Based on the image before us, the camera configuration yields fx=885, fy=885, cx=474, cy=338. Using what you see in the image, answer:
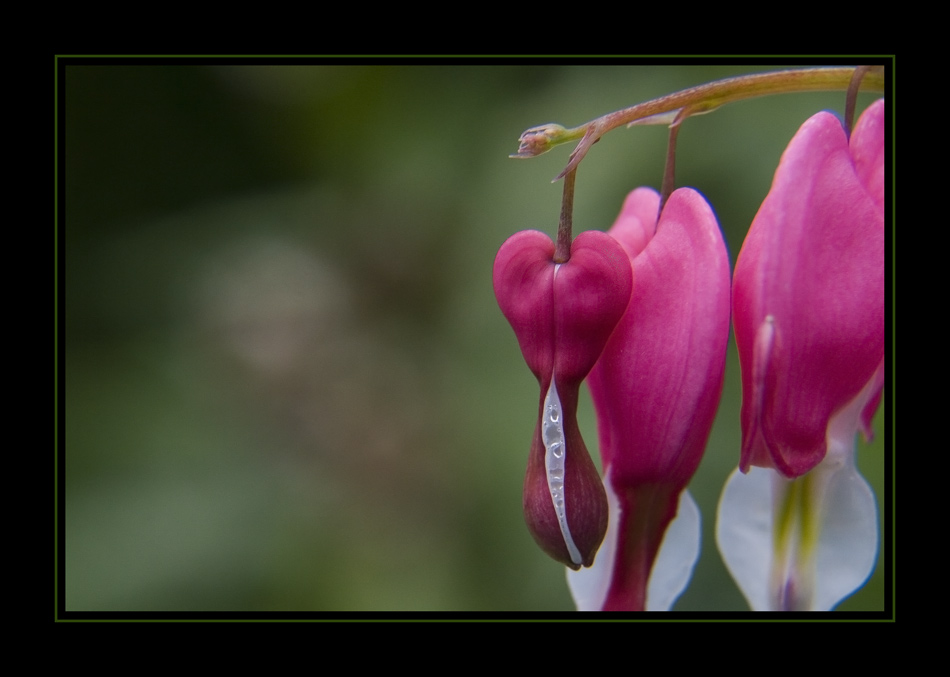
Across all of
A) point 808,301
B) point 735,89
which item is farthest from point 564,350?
point 735,89

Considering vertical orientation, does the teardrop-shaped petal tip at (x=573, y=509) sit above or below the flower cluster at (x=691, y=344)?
below

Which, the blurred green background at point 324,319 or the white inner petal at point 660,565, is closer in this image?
the white inner petal at point 660,565

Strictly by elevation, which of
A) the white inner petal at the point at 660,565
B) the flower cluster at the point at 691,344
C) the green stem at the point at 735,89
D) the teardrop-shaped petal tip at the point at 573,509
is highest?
the green stem at the point at 735,89

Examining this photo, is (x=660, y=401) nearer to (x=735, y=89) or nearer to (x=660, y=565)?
(x=660, y=565)

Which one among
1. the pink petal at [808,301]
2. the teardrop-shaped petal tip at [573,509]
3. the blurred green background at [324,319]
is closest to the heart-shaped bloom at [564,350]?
the teardrop-shaped petal tip at [573,509]

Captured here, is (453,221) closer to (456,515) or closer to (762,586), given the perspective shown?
(456,515)

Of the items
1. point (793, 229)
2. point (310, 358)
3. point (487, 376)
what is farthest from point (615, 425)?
point (310, 358)

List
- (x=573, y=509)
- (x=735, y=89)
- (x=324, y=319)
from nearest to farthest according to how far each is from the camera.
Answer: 1. (x=573, y=509)
2. (x=735, y=89)
3. (x=324, y=319)

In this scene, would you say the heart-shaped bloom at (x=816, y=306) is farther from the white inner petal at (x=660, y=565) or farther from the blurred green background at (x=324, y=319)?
the blurred green background at (x=324, y=319)
